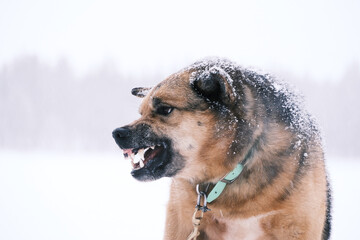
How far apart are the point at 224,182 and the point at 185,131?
Answer: 1.72ft

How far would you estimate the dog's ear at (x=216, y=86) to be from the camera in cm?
281

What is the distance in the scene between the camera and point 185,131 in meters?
2.93

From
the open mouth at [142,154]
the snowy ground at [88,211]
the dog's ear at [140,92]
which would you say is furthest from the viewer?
the snowy ground at [88,211]

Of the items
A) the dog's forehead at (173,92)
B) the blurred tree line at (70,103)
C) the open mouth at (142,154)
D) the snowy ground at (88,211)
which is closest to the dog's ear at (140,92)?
the dog's forehead at (173,92)

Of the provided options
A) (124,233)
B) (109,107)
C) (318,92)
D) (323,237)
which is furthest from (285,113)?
(318,92)

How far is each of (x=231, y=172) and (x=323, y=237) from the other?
111 centimetres

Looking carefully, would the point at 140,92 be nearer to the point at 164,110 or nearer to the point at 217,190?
the point at 164,110

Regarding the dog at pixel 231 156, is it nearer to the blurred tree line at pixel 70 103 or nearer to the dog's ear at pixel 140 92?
the dog's ear at pixel 140 92

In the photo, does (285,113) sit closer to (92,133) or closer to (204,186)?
(204,186)

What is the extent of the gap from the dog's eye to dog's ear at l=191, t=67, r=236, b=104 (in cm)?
31

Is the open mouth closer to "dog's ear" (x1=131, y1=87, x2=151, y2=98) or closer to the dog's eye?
the dog's eye

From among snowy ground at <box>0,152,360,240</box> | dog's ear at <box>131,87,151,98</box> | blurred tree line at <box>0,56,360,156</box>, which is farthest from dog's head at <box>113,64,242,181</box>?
blurred tree line at <box>0,56,360,156</box>

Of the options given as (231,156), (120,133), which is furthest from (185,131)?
(120,133)

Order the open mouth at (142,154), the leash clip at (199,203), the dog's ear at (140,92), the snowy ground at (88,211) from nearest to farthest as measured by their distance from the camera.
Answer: the leash clip at (199,203) < the open mouth at (142,154) < the dog's ear at (140,92) < the snowy ground at (88,211)
